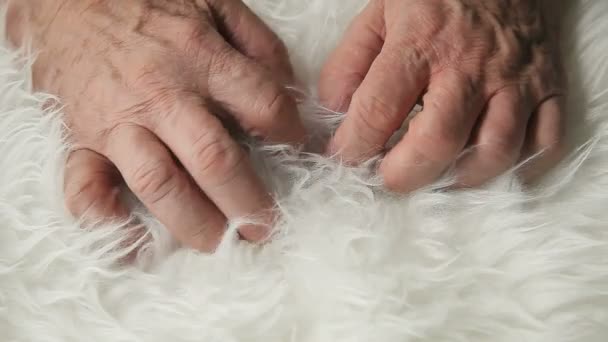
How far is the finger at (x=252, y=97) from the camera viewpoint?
16.8 inches

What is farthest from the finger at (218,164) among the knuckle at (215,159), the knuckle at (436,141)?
the knuckle at (436,141)

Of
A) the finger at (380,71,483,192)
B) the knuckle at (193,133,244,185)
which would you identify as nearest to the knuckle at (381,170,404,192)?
the finger at (380,71,483,192)

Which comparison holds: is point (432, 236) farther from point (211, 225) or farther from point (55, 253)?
point (55, 253)

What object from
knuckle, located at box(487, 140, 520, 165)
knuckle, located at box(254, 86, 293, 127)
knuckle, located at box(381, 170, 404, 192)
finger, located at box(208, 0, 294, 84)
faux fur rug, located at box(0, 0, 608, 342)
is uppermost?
finger, located at box(208, 0, 294, 84)

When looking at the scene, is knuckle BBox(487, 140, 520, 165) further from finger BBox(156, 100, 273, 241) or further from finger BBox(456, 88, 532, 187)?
finger BBox(156, 100, 273, 241)

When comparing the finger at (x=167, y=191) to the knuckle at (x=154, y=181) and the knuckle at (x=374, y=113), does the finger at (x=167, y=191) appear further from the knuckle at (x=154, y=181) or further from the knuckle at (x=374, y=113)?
the knuckle at (x=374, y=113)

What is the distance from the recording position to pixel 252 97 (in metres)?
0.43

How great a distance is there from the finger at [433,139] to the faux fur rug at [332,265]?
0.04 feet

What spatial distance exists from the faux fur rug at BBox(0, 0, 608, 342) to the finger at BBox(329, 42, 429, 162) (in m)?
0.02

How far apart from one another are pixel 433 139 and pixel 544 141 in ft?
0.30

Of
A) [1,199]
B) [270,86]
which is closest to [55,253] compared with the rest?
[1,199]

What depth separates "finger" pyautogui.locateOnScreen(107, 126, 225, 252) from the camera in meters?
0.42

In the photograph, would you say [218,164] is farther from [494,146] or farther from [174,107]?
[494,146]

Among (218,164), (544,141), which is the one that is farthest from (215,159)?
(544,141)
